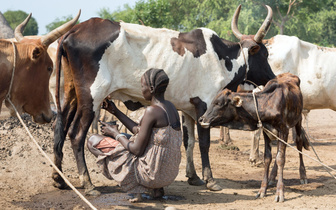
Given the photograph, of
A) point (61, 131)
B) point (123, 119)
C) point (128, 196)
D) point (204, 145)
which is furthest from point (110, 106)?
point (204, 145)

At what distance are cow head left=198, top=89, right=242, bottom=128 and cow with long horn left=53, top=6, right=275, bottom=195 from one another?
656 millimetres

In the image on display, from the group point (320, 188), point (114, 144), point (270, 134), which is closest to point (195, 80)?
point (270, 134)

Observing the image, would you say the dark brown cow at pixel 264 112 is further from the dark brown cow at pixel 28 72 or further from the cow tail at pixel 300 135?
the dark brown cow at pixel 28 72

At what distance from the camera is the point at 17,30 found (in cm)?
635

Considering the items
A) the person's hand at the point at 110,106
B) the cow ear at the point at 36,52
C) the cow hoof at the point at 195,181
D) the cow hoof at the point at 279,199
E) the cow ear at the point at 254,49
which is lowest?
the cow hoof at the point at 195,181

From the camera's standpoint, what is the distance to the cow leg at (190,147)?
7.03 m

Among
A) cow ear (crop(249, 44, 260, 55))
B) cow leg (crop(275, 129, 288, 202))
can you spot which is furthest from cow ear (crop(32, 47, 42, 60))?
cow ear (crop(249, 44, 260, 55))

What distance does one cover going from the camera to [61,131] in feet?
20.7

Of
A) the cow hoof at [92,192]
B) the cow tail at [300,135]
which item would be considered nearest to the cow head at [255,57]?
the cow tail at [300,135]

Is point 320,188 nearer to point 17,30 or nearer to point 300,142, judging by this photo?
point 300,142

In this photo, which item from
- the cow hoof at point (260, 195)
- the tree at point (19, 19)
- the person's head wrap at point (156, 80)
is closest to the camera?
the person's head wrap at point (156, 80)

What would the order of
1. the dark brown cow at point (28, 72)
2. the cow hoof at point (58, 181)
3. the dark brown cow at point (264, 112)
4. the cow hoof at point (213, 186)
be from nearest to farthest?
the dark brown cow at point (28, 72) < the dark brown cow at point (264, 112) < the cow hoof at point (58, 181) < the cow hoof at point (213, 186)

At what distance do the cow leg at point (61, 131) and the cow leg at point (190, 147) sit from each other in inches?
72.1

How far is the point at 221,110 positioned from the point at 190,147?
4.31 ft
